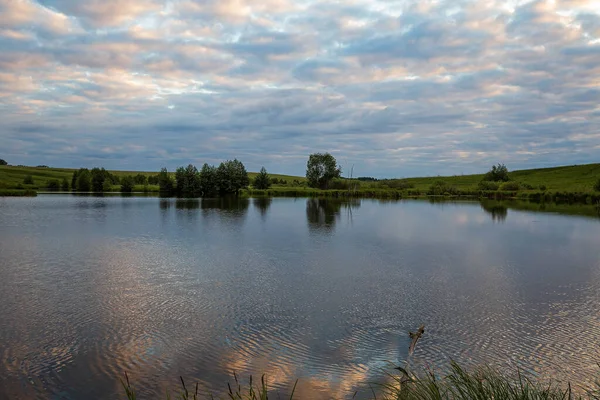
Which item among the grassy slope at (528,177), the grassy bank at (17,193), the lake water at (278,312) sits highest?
the grassy slope at (528,177)

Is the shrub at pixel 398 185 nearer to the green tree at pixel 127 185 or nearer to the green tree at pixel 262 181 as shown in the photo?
the green tree at pixel 262 181

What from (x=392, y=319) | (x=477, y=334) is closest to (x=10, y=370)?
(x=392, y=319)

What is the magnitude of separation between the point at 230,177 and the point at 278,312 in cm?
9061

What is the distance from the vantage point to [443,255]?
73.1 ft

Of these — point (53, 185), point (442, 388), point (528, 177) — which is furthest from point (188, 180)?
point (442, 388)

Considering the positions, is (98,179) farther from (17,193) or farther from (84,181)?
(17,193)

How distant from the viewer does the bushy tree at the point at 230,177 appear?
101m

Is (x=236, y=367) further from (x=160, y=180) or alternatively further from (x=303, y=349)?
(x=160, y=180)

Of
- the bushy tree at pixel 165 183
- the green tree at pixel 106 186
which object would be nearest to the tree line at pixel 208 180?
the bushy tree at pixel 165 183

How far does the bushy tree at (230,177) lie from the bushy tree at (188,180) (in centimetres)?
674

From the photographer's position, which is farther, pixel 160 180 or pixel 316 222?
pixel 160 180

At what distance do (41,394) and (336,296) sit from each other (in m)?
8.40

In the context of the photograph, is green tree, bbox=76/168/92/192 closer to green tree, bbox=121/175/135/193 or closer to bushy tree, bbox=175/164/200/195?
green tree, bbox=121/175/135/193

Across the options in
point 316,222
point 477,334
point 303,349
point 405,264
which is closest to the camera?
point 303,349
